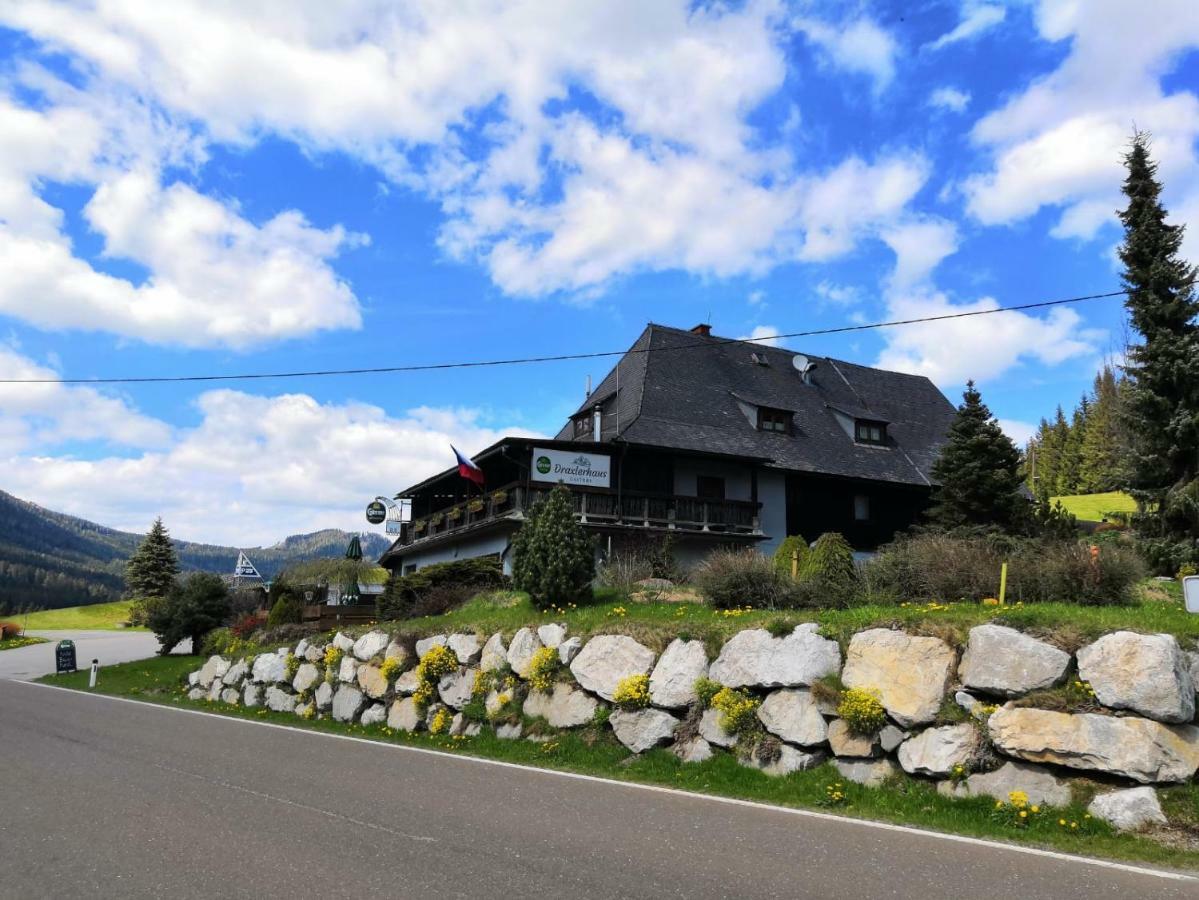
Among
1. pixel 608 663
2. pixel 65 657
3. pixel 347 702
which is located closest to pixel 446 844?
pixel 608 663

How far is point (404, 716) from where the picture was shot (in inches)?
560

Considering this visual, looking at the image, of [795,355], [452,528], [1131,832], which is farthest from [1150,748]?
[795,355]

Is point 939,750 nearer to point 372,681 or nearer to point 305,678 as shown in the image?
point 372,681

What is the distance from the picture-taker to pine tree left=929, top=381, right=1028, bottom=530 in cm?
2533

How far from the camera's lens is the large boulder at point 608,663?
37.2 ft

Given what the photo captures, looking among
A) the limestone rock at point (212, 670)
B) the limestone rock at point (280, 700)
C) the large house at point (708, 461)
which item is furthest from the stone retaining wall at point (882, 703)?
the large house at point (708, 461)

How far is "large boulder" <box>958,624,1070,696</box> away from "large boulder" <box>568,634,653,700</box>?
4.16 m

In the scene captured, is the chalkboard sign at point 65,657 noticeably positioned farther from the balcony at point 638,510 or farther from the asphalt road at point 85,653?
the balcony at point 638,510

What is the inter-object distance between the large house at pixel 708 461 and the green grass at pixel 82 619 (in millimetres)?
40532

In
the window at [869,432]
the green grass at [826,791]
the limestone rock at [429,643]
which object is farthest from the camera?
the window at [869,432]

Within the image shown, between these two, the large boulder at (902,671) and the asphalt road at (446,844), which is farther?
the large boulder at (902,671)

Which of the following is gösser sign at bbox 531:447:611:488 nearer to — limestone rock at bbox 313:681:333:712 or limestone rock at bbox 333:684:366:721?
limestone rock at bbox 313:681:333:712

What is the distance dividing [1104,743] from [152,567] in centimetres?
7227

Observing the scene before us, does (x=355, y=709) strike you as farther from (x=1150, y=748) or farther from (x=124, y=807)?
(x=1150, y=748)
